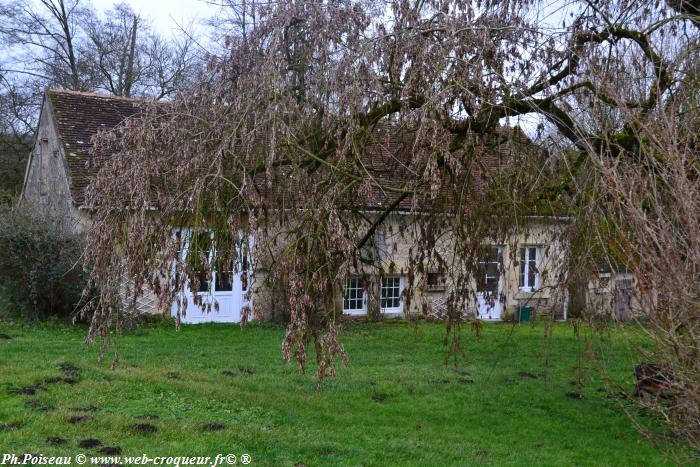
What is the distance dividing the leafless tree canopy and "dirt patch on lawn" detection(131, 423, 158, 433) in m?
1.10

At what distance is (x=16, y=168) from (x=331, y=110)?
2293 cm

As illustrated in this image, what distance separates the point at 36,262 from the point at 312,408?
27.9ft

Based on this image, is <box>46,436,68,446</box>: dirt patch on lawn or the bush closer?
<box>46,436,68,446</box>: dirt patch on lawn

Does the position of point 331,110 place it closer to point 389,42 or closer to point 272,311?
point 389,42

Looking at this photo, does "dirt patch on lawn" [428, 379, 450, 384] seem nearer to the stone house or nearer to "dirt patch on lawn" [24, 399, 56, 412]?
the stone house

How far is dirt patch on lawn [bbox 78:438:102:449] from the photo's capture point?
20.7 feet

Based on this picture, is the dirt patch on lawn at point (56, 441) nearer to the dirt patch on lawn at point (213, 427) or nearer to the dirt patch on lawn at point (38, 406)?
the dirt patch on lawn at point (38, 406)

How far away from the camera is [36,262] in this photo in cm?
1445

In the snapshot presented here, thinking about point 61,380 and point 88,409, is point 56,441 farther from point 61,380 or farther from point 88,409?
point 61,380

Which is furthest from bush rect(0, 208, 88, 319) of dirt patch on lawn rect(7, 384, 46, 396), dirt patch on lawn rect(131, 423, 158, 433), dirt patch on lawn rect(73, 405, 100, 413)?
dirt patch on lawn rect(131, 423, 158, 433)

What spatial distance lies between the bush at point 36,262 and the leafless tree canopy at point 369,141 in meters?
8.40

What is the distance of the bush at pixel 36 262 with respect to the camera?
1437 centimetres

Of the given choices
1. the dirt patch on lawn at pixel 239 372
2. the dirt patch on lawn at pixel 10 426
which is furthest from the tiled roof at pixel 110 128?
the dirt patch on lawn at pixel 239 372

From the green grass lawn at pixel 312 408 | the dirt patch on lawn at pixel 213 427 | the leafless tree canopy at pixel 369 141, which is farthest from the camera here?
the dirt patch on lawn at pixel 213 427
